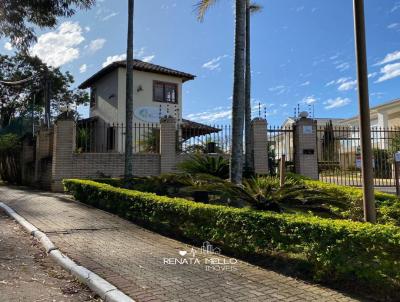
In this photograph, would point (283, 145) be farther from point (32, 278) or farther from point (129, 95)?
point (32, 278)

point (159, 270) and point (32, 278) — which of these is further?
point (159, 270)

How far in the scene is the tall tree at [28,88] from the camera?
34750 millimetres

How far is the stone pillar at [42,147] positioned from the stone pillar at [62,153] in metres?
3.09

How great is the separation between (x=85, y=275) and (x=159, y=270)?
99 centimetres

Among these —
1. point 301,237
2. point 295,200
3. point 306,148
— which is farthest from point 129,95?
point 301,237

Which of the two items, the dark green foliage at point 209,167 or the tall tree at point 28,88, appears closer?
the dark green foliage at point 209,167

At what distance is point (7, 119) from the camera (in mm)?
38344

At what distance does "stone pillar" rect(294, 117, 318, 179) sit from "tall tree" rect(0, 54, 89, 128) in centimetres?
2299

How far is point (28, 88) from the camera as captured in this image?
36.1 metres

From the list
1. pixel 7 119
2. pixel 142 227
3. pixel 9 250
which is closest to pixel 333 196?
pixel 142 227

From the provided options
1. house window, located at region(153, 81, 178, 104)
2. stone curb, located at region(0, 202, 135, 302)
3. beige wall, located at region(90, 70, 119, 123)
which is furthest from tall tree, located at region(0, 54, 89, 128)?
stone curb, located at region(0, 202, 135, 302)

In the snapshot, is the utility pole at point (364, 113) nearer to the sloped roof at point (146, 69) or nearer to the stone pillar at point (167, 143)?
the stone pillar at point (167, 143)

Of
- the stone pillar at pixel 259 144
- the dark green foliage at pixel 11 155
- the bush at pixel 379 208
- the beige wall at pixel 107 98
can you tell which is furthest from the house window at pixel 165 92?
the bush at pixel 379 208

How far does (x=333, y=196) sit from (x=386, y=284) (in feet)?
10.8
